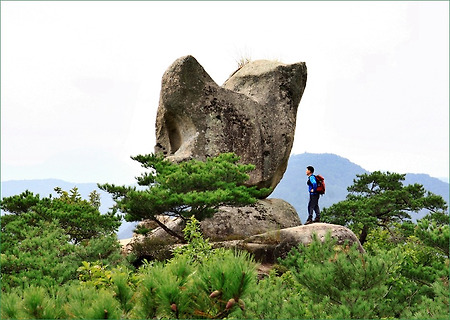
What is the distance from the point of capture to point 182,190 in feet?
38.7

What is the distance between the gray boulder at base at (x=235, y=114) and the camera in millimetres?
14953

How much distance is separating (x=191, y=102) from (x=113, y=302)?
12.4 meters

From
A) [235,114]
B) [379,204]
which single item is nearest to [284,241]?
[235,114]

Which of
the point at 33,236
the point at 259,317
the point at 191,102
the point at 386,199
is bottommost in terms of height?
the point at 259,317

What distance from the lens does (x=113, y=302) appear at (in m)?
2.99

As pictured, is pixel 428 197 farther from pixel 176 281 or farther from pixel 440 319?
pixel 176 281

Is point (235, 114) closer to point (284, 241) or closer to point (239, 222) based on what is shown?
point (239, 222)

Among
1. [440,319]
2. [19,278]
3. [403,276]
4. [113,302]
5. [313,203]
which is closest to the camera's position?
Answer: [113,302]

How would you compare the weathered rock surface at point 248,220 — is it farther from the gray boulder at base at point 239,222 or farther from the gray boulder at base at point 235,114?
the gray boulder at base at point 235,114

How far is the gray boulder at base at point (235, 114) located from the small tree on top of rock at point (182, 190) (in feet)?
8.10

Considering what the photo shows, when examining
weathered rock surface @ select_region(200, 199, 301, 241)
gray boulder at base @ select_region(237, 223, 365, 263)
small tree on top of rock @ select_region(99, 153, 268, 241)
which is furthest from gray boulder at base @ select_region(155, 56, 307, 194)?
gray boulder at base @ select_region(237, 223, 365, 263)

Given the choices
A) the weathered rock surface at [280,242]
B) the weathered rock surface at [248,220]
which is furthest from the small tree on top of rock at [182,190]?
the weathered rock surface at [248,220]

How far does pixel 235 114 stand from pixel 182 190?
4.63 m

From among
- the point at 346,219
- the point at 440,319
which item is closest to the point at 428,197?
the point at 346,219
